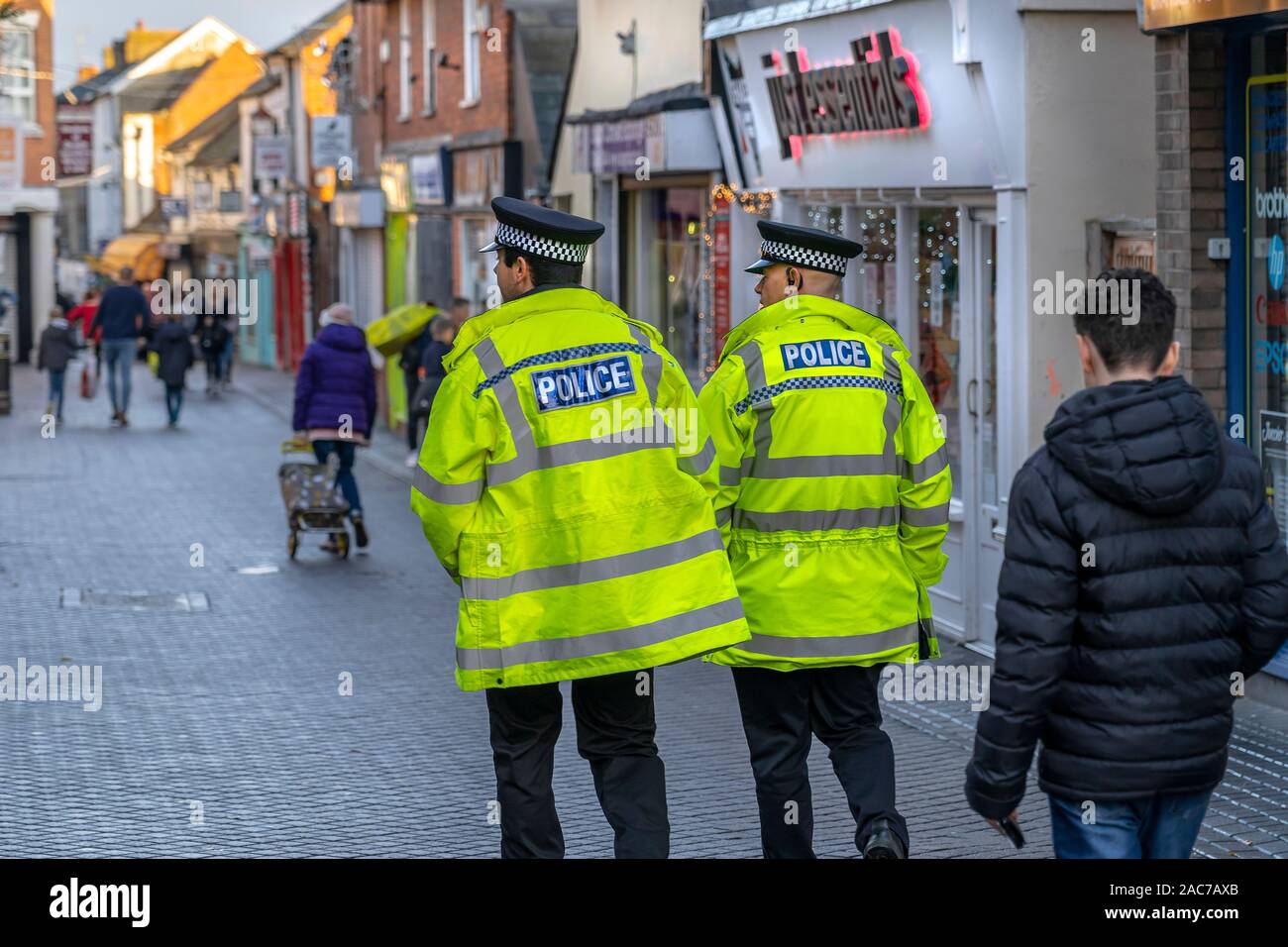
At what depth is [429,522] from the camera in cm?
525

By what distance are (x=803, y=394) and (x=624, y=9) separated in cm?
1185

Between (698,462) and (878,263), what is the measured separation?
281 inches

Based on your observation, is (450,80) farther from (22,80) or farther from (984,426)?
(22,80)

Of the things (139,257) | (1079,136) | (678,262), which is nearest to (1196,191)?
(1079,136)

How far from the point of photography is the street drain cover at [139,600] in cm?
1209

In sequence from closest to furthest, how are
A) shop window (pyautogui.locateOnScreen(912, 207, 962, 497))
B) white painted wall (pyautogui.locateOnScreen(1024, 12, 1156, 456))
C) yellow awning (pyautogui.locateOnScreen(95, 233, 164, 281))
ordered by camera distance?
white painted wall (pyautogui.locateOnScreen(1024, 12, 1156, 456)) < shop window (pyautogui.locateOnScreen(912, 207, 962, 497)) < yellow awning (pyautogui.locateOnScreen(95, 233, 164, 281))

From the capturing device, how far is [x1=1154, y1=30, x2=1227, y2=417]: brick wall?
29.5 feet

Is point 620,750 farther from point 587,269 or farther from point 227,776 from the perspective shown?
point 587,269

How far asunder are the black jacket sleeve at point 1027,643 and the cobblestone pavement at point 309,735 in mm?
2511

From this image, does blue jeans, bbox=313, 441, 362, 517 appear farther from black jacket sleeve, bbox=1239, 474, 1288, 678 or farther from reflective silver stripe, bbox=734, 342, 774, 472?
black jacket sleeve, bbox=1239, 474, 1288, 678

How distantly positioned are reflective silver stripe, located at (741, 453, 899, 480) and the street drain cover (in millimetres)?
6760

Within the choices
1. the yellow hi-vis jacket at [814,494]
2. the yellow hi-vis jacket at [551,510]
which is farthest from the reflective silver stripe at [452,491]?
the yellow hi-vis jacket at [814,494]

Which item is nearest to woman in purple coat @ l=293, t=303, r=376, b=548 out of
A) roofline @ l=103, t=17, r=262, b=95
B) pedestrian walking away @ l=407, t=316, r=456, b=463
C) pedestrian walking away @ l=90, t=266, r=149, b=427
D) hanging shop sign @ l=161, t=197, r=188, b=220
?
pedestrian walking away @ l=407, t=316, r=456, b=463
